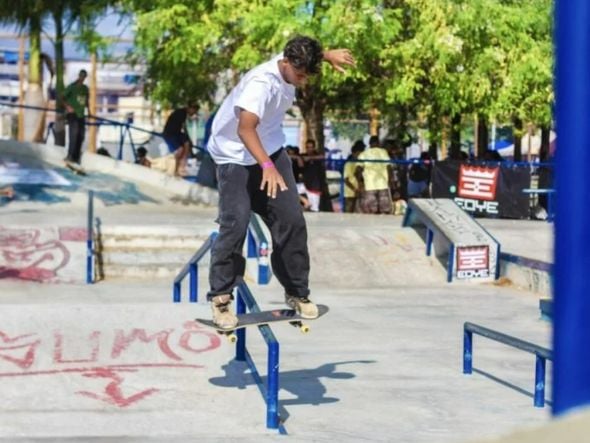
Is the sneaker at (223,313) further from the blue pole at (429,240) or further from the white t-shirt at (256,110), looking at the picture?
the blue pole at (429,240)

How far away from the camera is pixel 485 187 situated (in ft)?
64.5

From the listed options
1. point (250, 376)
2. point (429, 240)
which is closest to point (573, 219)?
point (250, 376)

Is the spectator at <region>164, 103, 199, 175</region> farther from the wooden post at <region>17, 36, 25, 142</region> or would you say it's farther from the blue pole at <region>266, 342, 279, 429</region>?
the blue pole at <region>266, 342, 279, 429</region>

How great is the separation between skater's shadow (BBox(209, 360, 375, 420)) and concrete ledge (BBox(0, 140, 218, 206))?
42.9ft

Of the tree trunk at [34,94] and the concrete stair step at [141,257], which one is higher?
the tree trunk at [34,94]

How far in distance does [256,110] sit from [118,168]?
56.4 ft

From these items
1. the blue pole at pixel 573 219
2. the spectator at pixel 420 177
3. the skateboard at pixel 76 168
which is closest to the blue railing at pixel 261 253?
the spectator at pixel 420 177

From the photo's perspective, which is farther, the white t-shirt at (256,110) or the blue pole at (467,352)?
the blue pole at (467,352)

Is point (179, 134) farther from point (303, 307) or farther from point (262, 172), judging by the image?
point (262, 172)

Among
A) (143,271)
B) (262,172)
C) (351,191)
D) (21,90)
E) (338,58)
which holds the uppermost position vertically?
(338,58)

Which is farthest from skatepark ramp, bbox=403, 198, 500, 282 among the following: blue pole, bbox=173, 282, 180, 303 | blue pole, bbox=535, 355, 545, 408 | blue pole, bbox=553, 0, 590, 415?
blue pole, bbox=553, 0, 590, 415

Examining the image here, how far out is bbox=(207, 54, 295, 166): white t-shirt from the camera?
6191 mm

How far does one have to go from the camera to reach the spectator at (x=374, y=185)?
19453mm

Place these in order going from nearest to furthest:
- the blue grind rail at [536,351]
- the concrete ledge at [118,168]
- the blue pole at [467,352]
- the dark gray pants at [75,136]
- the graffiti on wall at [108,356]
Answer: the blue grind rail at [536,351] → the graffiti on wall at [108,356] → the blue pole at [467,352] → the dark gray pants at [75,136] → the concrete ledge at [118,168]
